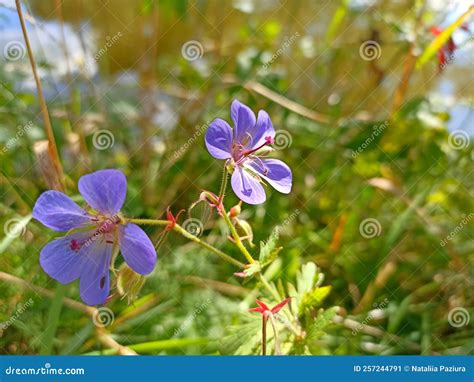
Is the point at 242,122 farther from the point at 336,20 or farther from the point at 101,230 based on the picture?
the point at 336,20

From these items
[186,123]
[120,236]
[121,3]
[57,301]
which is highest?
[121,3]

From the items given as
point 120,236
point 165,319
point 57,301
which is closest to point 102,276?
point 120,236

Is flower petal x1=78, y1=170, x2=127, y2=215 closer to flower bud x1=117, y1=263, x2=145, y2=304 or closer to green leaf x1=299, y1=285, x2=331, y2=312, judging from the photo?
flower bud x1=117, y1=263, x2=145, y2=304

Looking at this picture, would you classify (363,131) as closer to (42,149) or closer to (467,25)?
(467,25)

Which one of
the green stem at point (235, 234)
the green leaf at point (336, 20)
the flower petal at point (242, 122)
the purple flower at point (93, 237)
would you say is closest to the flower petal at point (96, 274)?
the purple flower at point (93, 237)

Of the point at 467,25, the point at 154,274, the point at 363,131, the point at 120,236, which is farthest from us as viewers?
the point at 363,131

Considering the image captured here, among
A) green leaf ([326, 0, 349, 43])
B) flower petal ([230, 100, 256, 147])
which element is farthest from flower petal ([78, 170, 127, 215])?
green leaf ([326, 0, 349, 43])

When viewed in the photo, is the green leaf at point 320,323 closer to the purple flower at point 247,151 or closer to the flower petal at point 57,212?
the purple flower at point 247,151

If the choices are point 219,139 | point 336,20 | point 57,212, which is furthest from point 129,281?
point 336,20
